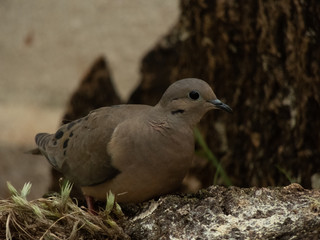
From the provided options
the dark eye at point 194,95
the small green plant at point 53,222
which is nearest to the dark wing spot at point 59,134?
the dark eye at point 194,95

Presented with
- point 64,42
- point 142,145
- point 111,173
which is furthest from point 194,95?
point 64,42

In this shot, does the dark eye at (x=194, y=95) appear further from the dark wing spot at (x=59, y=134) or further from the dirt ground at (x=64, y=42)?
the dirt ground at (x=64, y=42)

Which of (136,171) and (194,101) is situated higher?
(194,101)

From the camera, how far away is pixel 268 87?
13.1 ft

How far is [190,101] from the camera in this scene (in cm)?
321

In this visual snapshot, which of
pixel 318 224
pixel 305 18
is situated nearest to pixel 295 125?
pixel 305 18

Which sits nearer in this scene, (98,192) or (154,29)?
(98,192)

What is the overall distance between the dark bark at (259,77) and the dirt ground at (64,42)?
10.9 ft

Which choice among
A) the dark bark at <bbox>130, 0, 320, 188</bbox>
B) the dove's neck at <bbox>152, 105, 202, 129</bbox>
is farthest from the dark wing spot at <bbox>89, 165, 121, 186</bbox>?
the dark bark at <bbox>130, 0, 320, 188</bbox>

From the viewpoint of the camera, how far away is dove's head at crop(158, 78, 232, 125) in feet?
10.4

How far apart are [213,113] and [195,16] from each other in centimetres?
64

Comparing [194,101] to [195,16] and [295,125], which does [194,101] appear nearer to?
[295,125]

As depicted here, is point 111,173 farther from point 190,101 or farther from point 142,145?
point 190,101

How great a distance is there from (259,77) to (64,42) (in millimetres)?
4645
